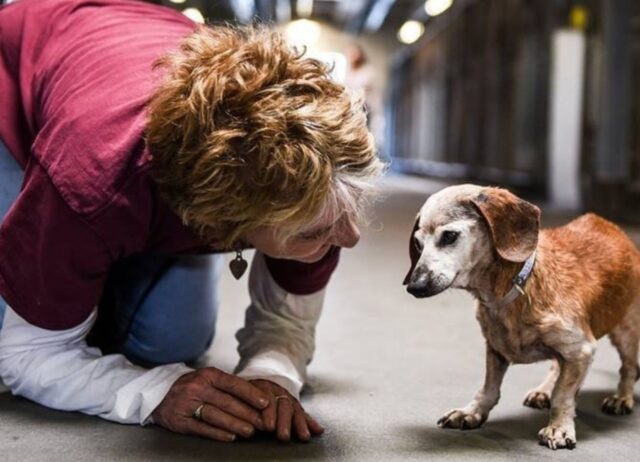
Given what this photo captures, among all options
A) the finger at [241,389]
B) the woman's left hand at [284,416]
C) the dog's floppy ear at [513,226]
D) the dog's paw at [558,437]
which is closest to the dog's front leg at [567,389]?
the dog's paw at [558,437]

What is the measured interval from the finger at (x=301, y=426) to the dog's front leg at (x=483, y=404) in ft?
1.08

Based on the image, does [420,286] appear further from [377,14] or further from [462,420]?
[377,14]

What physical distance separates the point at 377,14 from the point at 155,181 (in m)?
20.5

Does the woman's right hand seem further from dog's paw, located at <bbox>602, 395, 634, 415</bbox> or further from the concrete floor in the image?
dog's paw, located at <bbox>602, 395, 634, 415</bbox>

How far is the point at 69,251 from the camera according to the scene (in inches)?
73.9

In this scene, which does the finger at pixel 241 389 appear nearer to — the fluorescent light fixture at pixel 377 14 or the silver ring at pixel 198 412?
the silver ring at pixel 198 412

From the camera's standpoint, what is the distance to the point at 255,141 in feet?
5.51

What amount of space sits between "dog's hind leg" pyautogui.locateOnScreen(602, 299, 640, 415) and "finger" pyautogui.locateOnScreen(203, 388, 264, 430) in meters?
0.89

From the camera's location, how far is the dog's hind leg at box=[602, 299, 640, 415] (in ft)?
7.22

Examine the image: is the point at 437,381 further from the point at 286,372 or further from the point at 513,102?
the point at 513,102

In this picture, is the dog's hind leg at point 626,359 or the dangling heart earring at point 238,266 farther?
the dog's hind leg at point 626,359

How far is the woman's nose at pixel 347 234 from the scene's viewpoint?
1.83 m

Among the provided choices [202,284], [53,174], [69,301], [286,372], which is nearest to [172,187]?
[53,174]

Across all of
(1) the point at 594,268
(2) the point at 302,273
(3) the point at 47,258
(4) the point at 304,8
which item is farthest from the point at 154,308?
(4) the point at 304,8
